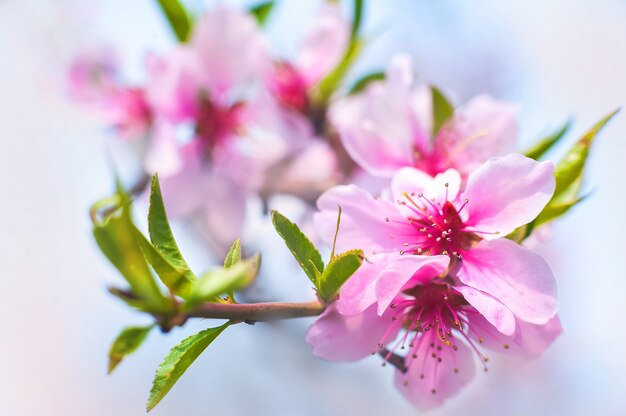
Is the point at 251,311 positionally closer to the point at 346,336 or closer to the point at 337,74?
the point at 346,336

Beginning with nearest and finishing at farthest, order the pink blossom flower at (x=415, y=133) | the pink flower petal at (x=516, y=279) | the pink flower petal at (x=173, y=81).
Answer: the pink flower petal at (x=516, y=279)
the pink blossom flower at (x=415, y=133)
the pink flower petal at (x=173, y=81)

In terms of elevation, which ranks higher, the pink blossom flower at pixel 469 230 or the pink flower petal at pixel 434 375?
the pink blossom flower at pixel 469 230

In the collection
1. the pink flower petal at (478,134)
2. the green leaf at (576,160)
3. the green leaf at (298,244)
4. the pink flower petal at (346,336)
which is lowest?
the pink flower petal at (346,336)

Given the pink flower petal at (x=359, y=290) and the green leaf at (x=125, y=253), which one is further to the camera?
the pink flower petal at (x=359, y=290)

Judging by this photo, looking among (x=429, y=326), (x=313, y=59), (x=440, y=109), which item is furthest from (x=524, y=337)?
(x=313, y=59)

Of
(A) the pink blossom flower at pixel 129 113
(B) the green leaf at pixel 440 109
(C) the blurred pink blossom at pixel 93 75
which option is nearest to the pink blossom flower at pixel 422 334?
(B) the green leaf at pixel 440 109

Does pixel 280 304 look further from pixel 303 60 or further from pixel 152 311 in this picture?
pixel 303 60

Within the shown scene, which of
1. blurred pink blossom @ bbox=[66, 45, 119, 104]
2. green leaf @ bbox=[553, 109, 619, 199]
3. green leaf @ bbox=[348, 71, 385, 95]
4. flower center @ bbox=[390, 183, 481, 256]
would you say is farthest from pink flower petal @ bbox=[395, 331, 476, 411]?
Answer: blurred pink blossom @ bbox=[66, 45, 119, 104]

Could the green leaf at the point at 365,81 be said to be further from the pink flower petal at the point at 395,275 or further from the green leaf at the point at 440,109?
the pink flower petal at the point at 395,275
